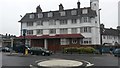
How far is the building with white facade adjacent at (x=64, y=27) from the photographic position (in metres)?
63.2

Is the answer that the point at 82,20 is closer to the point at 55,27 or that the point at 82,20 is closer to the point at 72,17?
the point at 72,17

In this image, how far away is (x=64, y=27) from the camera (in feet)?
220

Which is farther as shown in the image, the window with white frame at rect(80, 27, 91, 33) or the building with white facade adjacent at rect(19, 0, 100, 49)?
the window with white frame at rect(80, 27, 91, 33)

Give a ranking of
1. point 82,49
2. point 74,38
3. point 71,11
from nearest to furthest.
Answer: point 82,49, point 74,38, point 71,11

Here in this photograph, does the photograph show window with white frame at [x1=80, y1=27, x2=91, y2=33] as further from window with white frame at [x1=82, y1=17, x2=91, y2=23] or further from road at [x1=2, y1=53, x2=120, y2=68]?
road at [x1=2, y1=53, x2=120, y2=68]

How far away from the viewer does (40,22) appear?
71.8 metres

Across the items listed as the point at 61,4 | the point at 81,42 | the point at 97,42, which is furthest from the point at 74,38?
the point at 61,4

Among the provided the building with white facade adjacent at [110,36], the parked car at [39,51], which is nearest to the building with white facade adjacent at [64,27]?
the building with white facade adjacent at [110,36]

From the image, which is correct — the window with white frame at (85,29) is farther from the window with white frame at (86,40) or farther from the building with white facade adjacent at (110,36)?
the building with white facade adjacent at (110,36)

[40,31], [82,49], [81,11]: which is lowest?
[82,49]

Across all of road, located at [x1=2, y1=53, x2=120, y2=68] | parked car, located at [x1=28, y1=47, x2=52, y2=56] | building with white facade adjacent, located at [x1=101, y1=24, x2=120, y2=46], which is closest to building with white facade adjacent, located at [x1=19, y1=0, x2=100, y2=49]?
building with white facade adjacent, located at [x1=101, y1=24, x2=120, y2=46]

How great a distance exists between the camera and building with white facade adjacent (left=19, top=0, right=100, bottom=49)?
63.2 meters

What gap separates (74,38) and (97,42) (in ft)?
21.4

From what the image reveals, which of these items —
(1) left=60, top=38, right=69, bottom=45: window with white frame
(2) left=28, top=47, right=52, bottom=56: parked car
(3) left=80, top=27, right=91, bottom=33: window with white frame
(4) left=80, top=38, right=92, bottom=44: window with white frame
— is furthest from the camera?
(1) left=60, top=38, right=69, bottom=45: window with white frame
